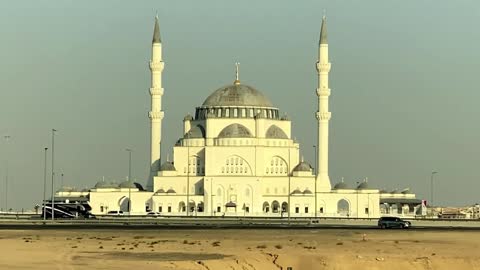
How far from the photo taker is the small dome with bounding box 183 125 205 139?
168m

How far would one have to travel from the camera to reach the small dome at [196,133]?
16762 centimetres

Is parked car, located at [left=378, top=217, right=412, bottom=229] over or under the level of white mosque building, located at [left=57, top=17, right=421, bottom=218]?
under

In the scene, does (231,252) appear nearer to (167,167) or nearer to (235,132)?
(167,167)

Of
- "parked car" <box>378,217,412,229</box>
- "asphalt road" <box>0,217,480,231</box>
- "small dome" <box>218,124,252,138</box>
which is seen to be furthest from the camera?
"small dome" <box>218,124,252,138</box>

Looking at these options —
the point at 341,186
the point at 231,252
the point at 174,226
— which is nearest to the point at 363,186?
the point at 341,186

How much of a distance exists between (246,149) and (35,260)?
123 metres

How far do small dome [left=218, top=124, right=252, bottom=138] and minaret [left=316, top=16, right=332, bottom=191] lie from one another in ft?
40.9

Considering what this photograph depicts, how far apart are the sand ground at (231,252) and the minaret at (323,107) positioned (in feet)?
308

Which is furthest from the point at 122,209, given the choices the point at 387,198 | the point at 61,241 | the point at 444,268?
the point at 444,268

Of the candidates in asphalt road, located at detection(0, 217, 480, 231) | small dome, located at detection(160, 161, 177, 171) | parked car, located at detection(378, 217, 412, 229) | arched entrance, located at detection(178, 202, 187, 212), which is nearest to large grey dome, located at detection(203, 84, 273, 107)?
small dome, located at detection(160, 161, 177, 171)

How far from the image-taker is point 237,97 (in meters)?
170

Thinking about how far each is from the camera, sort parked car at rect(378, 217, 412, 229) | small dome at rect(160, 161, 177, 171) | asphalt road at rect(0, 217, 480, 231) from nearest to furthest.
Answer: asphalt road at rect(0, 217, 480, 231) → parked car at rect(378, 217, 412, 229) → small dome at rect(160, 161, 177, 171)

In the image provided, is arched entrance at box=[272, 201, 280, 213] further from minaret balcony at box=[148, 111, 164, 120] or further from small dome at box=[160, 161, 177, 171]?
Answer: minaret balcony at box=[148, 111, 164, 120]

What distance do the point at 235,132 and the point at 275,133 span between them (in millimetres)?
6341
